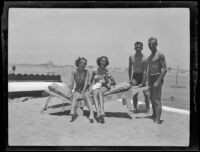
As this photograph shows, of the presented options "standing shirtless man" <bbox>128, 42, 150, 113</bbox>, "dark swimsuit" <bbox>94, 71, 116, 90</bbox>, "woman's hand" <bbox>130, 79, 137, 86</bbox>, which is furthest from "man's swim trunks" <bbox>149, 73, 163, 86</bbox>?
"dark swimsuit" <bbox>94, 71, 116, 90</bbox>

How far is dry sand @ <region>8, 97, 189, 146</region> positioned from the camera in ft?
13.0

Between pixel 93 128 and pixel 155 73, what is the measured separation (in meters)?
1.27

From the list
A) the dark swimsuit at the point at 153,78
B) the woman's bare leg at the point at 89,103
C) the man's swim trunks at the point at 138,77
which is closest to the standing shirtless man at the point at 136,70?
the man's swim trunks at the point at 138,77

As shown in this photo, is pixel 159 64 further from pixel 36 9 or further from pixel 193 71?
pixel 36 9

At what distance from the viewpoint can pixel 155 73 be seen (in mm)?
4105

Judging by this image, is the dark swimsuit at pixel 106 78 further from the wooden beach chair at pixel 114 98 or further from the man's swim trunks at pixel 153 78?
the man's swim trunks at pixel 153 78

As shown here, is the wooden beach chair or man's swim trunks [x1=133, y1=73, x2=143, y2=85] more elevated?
man's swim trunks [x1=133, y1=73, x2=143, y2=85]

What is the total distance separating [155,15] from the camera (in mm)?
4051

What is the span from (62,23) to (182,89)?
2093 millimetres

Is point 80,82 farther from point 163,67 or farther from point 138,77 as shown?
point 163,67

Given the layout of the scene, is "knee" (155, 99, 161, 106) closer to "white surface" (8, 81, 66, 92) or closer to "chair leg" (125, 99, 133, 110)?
"chair leg" (125, 99, 133, 110)

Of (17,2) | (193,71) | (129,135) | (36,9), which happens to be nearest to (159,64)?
(193,71)

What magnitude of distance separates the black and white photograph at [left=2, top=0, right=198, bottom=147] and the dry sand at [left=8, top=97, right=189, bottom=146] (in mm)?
15

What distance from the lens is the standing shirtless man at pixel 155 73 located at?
4078mm
